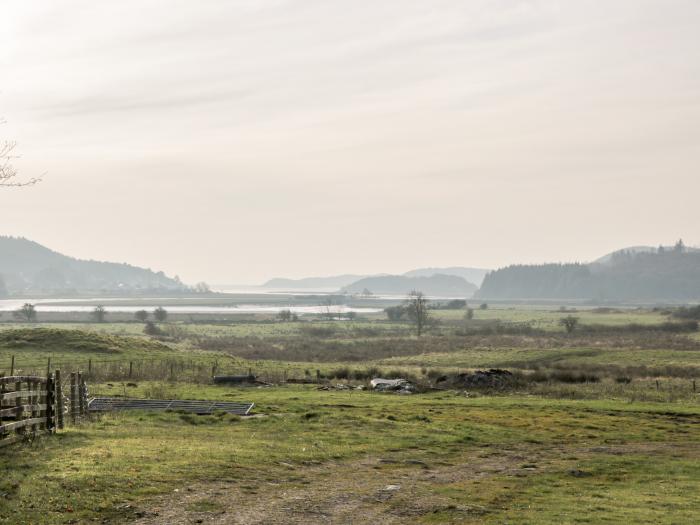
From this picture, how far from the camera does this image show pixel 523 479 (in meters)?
29.0

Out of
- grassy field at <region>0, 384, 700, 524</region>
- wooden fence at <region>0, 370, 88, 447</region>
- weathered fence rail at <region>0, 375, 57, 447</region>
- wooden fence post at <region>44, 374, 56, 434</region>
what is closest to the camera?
grassy field at <region>0, 384, 700, 524</region>

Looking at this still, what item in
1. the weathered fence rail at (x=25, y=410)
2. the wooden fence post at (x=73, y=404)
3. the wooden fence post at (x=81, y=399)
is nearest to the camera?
the weathered fence rail at (x=25, y=410)

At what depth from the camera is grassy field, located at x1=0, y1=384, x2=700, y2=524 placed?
Result: 22453 millimetres

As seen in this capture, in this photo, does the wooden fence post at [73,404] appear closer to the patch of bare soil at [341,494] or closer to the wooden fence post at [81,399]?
the wooden fence post at [81,399]

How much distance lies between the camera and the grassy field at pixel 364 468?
884 inches

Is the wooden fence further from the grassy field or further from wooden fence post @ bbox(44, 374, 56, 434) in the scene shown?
the grassy field

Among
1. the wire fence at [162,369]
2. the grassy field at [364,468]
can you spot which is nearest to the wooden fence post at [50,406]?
the grassy field at [364,468]

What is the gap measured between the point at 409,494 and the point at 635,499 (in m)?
7.80

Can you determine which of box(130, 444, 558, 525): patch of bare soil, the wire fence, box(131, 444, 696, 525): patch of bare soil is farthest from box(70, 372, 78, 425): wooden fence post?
the wire fence

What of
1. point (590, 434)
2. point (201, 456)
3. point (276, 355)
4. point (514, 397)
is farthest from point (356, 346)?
point (201, 456)

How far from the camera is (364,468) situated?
30.4m

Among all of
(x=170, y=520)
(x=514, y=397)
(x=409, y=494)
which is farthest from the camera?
(x=514, y=397)

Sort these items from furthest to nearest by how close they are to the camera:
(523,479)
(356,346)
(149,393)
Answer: (356,346) → (149,393) → (523,479)

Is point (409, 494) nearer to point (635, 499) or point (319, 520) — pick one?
point (319, 520)
